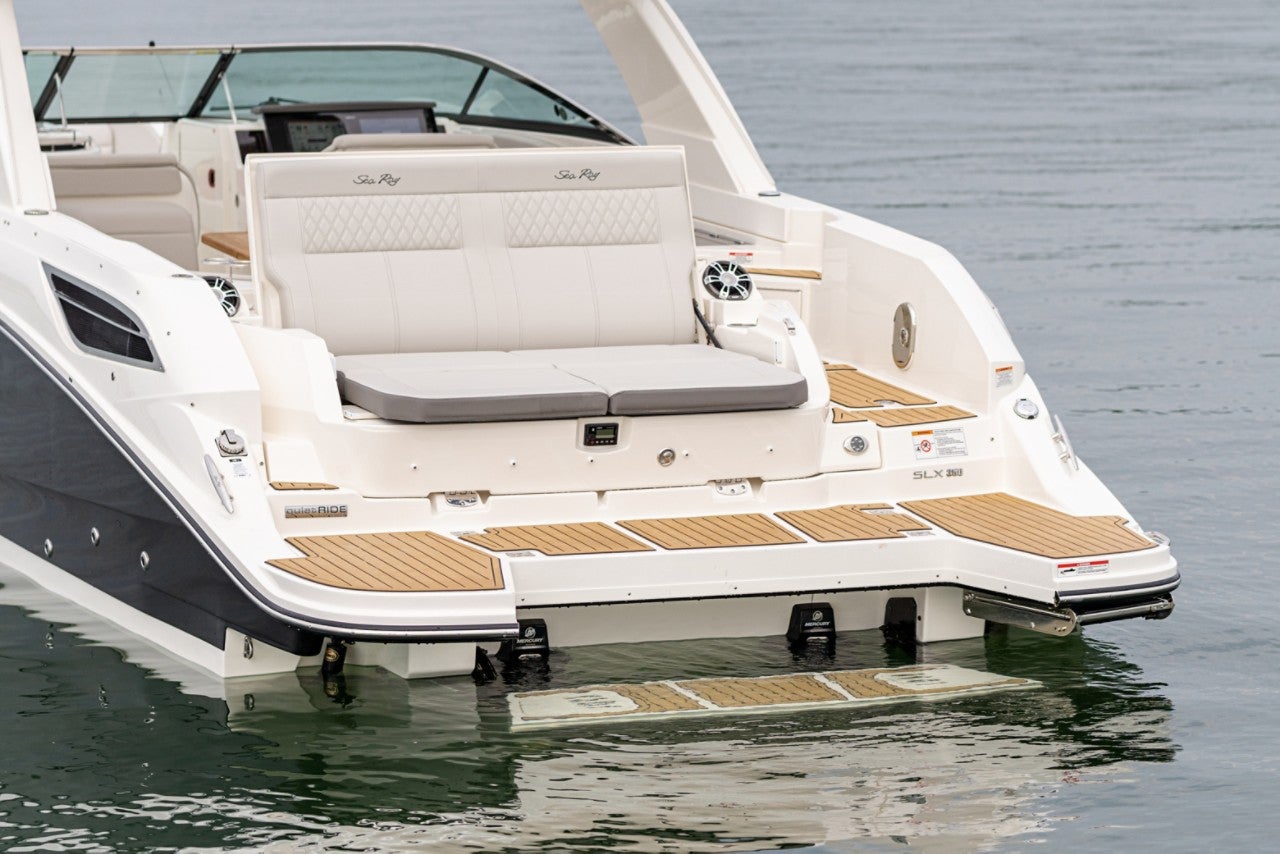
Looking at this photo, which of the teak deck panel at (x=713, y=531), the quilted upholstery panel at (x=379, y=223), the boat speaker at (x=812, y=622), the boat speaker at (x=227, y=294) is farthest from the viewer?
the quilted upholstery panel at (x=379, y=223)

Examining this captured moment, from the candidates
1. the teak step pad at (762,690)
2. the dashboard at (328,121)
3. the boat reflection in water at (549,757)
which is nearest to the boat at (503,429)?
the boat reflection in water at (549,757)

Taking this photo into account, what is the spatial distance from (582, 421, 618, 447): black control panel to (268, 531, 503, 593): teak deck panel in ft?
1.59

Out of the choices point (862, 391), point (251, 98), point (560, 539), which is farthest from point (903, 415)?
point (251, 98)

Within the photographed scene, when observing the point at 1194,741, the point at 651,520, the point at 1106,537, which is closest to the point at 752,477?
the point at 651,520

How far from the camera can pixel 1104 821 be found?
483 cm

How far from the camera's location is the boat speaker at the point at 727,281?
666 cm

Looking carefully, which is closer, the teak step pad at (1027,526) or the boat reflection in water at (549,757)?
the boat reflection in water at (549,757)

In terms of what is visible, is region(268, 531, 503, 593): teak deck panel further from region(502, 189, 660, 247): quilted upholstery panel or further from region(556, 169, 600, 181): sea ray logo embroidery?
region(556, 169, 600, 181): sea ray logo embroidery

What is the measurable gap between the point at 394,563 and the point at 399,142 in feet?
8.85

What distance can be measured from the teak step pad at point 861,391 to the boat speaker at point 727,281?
0.38 meters

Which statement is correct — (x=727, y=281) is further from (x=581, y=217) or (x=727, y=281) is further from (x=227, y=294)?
(x=227, y=294)

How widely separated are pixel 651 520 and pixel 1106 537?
3.92 ft

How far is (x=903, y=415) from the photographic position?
6336 millimetres

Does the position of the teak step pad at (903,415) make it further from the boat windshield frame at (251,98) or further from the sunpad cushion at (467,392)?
the boat windshield frame at (251,98)
